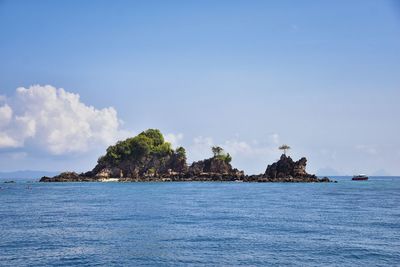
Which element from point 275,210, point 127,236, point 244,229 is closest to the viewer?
point 127,236

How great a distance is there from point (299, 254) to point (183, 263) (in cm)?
1107

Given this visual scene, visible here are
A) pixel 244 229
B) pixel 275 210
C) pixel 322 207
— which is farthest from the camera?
pixel 322 207

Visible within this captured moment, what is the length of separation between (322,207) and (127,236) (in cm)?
4443

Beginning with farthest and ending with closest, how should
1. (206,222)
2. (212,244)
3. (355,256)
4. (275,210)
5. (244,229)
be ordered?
(275,210) → (206,222) → (244,229) → (212,244) → (355,256)

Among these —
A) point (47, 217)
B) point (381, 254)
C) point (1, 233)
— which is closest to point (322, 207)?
point (381, 254)

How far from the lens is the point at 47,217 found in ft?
215

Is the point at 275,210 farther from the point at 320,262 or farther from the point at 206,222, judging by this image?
the point at 320,262

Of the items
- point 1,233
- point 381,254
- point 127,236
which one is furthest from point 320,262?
point 1,233

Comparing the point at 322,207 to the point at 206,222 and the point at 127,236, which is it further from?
the point at 127,236

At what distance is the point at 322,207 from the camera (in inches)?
3162

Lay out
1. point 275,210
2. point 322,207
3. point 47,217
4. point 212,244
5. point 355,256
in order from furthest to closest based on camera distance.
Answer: point 322,207 → point 275,210 → point 47,217 → point 212,244 → point 355,256

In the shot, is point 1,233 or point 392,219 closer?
point 1,233

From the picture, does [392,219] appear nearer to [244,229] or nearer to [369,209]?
[369,209]

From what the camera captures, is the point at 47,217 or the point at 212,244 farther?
the point at 47,217
